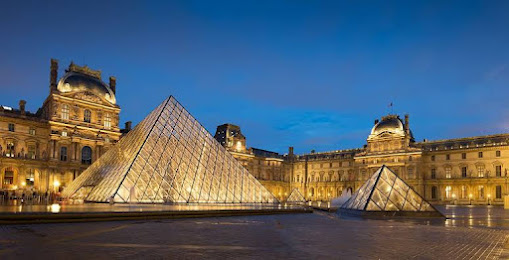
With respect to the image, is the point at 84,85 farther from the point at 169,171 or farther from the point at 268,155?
the point at 268,155

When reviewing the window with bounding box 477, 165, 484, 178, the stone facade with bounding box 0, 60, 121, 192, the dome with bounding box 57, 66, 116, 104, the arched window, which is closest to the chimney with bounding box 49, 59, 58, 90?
the stone facade with bounding box 0, 60, 121, 192

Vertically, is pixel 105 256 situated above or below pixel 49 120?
below

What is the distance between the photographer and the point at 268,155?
71.8m

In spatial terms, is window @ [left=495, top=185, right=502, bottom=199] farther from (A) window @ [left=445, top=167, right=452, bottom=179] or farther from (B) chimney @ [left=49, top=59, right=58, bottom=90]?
(B) chimney @ [left=49, top=59, right=58, bottom=90]

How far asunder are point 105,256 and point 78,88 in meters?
40.0

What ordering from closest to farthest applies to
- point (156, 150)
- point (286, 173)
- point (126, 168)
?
point (126, 168) → point (156, 150) → point (286, 173)

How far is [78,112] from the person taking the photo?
4256cm

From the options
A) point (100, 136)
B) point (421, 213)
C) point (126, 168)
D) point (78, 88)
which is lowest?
point (421, 213)

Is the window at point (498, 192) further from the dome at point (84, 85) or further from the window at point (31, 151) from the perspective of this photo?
the window at point (31, 151)

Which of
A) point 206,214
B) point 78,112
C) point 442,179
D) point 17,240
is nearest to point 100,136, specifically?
point 78,112

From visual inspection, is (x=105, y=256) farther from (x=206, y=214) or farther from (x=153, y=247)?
(x=206, y=214)

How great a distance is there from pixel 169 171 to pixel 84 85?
2679 centimetres

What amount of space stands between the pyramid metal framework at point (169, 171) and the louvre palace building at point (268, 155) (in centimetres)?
1587

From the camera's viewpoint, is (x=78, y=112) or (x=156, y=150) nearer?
(x=156, y=150)
